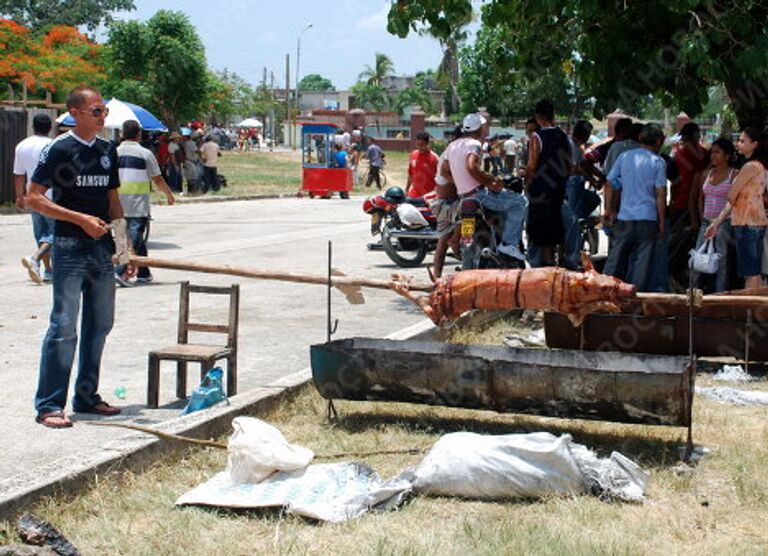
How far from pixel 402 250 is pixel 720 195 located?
649 cm

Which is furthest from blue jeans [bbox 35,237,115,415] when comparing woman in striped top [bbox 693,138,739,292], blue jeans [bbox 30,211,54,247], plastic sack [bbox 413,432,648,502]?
blue jeans [bbox 30,211,54,247]

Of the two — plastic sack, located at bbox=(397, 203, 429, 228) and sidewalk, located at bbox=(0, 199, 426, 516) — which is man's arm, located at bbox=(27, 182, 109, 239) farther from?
plastic sack, located at bbox=(397, 203, 429, 228)

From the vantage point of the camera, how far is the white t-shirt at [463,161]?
482 inches

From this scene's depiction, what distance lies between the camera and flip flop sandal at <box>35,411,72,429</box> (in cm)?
718

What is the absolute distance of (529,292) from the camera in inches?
291

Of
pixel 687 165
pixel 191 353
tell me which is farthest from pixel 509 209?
pixel 191 353

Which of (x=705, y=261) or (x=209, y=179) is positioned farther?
(x=209, y=179)

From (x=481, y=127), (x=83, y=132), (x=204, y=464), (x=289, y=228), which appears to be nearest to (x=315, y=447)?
(x=204, y=464)

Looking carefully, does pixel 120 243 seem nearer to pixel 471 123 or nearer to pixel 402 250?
pixel 471 123

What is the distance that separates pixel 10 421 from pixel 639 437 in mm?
3835

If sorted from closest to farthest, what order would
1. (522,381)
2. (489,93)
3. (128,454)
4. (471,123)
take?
(128,454) < (522,381) < (471,123) < (489,93)

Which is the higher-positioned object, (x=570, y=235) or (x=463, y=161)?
(x=463, y=161)

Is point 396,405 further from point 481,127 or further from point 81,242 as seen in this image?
point 481,127

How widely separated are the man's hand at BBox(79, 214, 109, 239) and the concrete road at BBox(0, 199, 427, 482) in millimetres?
1158
